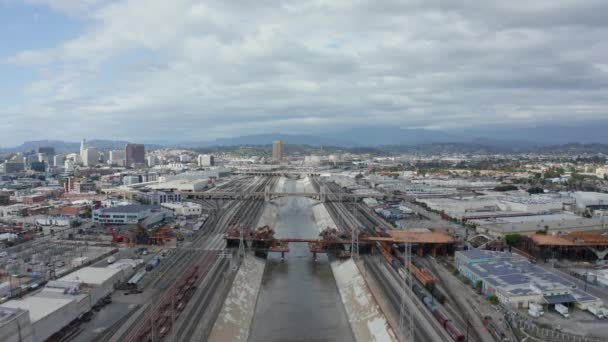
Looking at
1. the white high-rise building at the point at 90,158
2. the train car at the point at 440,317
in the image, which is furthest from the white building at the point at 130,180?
the train car at the point at 440,317

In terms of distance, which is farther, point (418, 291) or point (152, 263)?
point (152, 263)

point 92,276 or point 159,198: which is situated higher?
point 159,198

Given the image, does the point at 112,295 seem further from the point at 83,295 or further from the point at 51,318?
the point at 51,318

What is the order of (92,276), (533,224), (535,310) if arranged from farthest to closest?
(533,224), (92,276), (535,310)

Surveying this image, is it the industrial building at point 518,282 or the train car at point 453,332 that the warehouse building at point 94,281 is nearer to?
the train car at point 453,332

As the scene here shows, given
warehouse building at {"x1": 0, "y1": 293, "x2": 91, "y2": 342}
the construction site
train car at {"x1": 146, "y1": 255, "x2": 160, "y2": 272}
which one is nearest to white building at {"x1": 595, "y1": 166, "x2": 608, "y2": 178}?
the construction site

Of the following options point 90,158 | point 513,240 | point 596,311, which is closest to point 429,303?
point 596,311

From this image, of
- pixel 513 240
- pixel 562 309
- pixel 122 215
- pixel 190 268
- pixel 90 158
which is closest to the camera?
pixel 562 309

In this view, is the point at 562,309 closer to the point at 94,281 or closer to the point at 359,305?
the point at 359,305

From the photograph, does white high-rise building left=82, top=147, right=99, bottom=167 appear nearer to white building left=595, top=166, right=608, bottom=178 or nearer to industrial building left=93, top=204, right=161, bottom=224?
industrial building left=93, top=204, right=161, bottom=224
